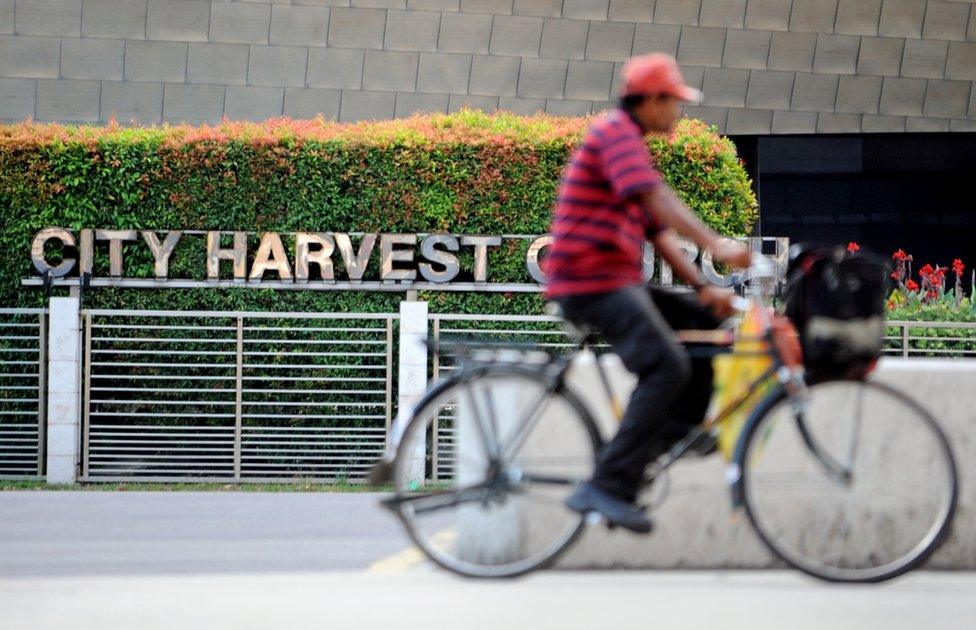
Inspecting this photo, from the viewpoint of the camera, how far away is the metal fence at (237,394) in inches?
570

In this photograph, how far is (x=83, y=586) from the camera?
5.72 m

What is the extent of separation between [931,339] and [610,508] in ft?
34.8

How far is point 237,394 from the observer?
1452 cm

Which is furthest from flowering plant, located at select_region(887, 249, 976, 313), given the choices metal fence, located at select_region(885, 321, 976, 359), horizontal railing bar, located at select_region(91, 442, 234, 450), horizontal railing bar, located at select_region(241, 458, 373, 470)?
horizontal railing bar, located at select_region(91, 442, 234, 450)

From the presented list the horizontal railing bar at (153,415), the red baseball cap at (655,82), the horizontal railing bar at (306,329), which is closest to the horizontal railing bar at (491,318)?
the horizontal railing bar at (306,329)

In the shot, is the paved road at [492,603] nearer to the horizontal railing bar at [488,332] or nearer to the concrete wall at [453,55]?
the horizontal railing bar at [488,332]

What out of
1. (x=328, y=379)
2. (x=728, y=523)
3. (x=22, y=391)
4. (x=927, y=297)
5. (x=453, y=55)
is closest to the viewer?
(x=728, y=523)

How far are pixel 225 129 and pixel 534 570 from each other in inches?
405

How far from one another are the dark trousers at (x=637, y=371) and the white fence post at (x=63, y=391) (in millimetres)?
10127

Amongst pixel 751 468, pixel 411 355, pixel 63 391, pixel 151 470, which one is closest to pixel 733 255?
pixel 751 468

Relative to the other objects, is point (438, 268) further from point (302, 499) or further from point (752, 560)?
point (752, 560)

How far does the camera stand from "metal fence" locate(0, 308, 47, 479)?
1450 centimetres

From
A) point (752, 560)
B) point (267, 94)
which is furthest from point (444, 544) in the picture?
point (267, 94)

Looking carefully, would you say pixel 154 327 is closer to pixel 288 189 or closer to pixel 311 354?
pixel 311 354
